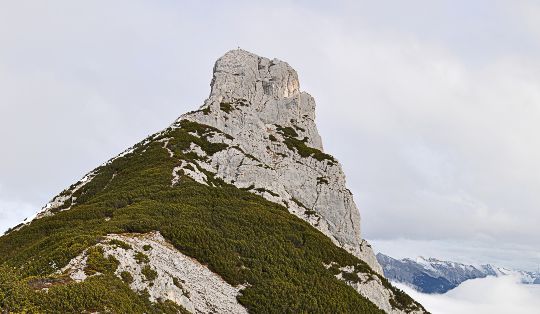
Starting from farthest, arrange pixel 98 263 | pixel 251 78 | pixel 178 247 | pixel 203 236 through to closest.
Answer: pixel 251 78, pixel 203 236, pixel 178 247, pixel 98 263

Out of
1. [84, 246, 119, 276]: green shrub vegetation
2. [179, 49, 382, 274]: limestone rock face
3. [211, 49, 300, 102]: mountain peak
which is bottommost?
[84, 246, 119, 276]: green shrub vegetation

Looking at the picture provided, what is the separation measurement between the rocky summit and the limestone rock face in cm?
34

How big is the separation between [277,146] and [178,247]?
59160 mm

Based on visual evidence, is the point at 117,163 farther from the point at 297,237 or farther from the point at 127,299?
the point at 127,299

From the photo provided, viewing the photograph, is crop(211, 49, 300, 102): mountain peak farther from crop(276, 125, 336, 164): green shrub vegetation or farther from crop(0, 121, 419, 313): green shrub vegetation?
crop(0, 121, 419, 313): green shrub vegetation

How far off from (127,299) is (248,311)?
1352cm

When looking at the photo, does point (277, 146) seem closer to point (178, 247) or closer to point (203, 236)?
point (203, 236)

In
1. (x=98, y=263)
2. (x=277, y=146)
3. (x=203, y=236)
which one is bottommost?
(x=98, y=263)

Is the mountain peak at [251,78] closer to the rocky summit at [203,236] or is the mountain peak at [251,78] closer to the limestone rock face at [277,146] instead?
the limestone rock face at [277,146]

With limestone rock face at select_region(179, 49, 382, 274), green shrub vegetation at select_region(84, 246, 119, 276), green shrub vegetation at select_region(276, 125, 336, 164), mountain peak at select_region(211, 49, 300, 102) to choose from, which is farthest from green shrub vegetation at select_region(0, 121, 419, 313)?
mountain peak at select_region(211, 49, 300, 102)

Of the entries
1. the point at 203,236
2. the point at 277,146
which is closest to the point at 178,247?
the point at 203,236

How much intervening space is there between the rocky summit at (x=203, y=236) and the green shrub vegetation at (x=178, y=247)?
136 mm

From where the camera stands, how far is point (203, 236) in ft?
129

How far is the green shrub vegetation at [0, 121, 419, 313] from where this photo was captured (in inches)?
806
